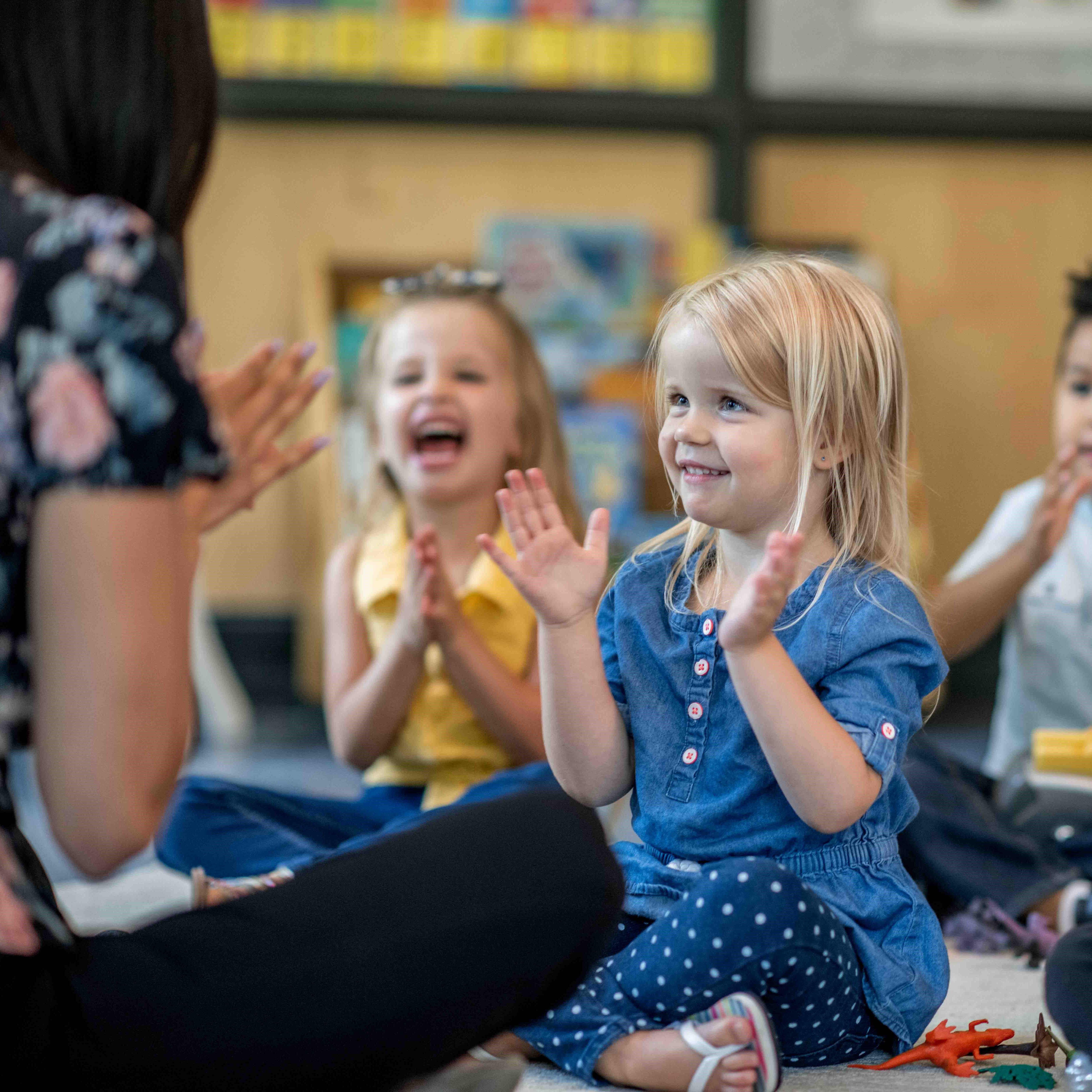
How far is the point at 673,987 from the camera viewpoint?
858 mm

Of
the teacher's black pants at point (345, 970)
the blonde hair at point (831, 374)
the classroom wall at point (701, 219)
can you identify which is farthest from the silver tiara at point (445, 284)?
the classroom wall at point (701, 219)

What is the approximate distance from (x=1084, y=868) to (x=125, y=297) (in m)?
1.10

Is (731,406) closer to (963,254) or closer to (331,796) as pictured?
(331,796)

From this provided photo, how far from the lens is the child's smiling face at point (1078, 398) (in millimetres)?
1452

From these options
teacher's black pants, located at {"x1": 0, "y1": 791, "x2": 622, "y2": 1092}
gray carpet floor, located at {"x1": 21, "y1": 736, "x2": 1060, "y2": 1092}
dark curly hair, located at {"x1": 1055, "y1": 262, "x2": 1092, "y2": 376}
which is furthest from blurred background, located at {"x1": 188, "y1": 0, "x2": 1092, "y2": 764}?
teacher's black pants, located at {"x1": 0, "y1": 791, "x2": 622, "y2": 1092}

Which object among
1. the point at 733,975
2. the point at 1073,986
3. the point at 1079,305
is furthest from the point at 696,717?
the point at 1079,305

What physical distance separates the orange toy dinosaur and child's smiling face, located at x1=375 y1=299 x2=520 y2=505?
71 centimetres

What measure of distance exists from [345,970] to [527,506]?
0.37 metres

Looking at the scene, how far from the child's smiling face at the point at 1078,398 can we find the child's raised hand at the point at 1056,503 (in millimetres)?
50

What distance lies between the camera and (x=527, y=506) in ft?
3.06

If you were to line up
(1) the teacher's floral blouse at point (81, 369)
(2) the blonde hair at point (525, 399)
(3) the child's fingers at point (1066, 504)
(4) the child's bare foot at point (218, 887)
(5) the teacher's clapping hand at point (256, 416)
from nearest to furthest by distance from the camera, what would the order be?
(1) the teacher's floral blouse at point (81, 369) < (5) the teacher's clapping hand at point (256, 416) < (4) the child's bare foot at point (218, 887) < (3) the child's fingers at point (1066, 504) < (2) the blonde hair at point (525, 399)

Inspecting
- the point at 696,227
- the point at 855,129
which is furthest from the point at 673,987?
the point at 855,129

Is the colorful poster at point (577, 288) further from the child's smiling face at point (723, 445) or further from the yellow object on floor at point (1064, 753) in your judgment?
the child's smiling face at point (723, 445)

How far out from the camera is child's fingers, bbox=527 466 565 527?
3.04ft
